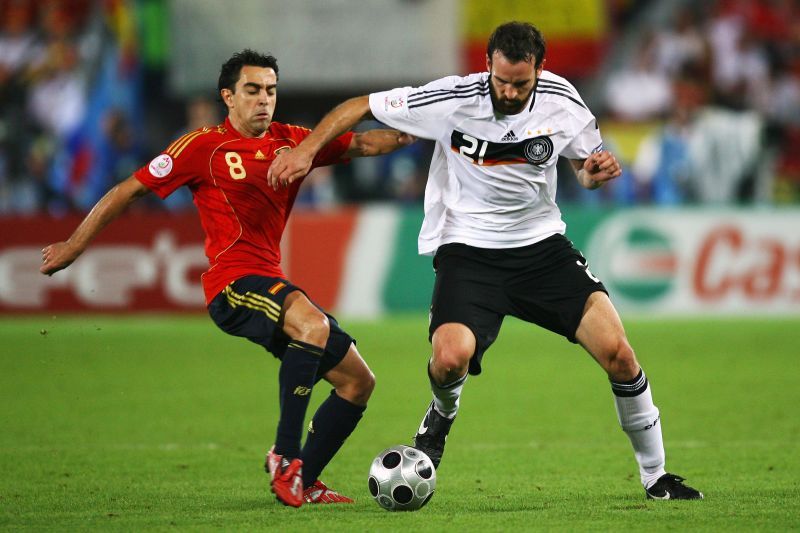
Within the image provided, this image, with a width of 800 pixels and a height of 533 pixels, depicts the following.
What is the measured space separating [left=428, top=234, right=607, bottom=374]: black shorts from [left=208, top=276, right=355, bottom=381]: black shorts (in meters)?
0.48

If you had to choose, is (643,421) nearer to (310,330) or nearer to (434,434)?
(434,434)

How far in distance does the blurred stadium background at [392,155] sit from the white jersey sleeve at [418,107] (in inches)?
328

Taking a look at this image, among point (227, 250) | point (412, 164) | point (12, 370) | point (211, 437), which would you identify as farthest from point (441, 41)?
point (227, 250)

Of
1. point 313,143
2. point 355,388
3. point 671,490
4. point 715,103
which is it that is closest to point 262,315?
point 355,388

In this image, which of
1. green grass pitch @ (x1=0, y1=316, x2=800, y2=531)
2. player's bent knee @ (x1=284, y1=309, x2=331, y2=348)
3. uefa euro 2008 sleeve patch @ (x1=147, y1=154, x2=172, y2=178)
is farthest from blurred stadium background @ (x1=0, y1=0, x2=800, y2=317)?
player's bent knee @ (x1=284, y1=309, x2=331, y2=348)

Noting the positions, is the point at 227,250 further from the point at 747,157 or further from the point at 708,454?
Result: the point at 747,157

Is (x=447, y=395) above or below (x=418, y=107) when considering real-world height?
below

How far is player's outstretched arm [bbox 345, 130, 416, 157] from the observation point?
262 inches

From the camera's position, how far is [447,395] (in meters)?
6.43

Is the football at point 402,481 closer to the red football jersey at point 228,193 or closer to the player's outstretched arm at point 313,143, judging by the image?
the red football jersey at point 228,193

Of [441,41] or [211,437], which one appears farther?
[441,41]

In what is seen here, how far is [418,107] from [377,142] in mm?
408

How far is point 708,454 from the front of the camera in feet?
25.6

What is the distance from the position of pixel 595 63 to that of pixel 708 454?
483 inches
